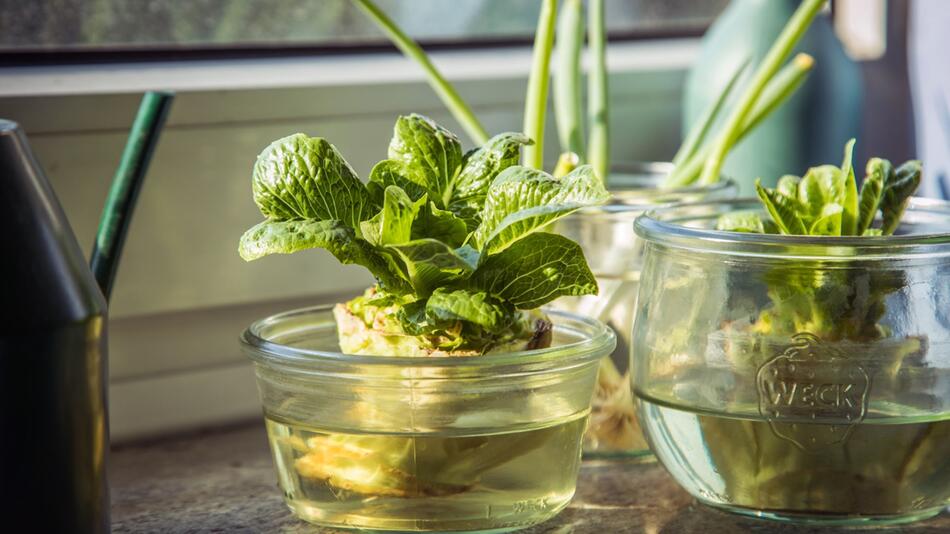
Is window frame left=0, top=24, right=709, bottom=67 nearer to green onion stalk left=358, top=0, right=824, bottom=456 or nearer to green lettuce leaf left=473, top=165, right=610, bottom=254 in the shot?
green onion stalk left=358, top=0, right=824, bottom=456

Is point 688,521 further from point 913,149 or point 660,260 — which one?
point 913,149

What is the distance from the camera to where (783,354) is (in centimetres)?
54

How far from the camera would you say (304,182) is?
1.67 feet

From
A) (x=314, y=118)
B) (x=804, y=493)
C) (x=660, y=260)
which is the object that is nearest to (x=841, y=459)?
(x=804, y=493)

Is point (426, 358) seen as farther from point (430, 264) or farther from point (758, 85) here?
point (758, 85)

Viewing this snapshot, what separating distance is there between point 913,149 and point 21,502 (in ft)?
2.82

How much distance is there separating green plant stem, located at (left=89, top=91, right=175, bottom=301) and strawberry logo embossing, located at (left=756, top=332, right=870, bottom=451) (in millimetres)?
307

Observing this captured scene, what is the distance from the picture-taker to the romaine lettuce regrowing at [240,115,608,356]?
1.62ft

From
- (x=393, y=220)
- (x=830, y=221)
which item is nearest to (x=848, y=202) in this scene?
(x=830, y=221)

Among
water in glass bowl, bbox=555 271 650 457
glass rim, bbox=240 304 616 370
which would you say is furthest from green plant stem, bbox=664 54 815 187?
glass rim, bbox=240 304 616 370

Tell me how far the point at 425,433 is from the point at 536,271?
0.09 m

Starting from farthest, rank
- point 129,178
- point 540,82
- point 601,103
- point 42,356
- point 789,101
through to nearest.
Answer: point 789,101, point 601,103, point 540,82, point 129,178, point 42,356

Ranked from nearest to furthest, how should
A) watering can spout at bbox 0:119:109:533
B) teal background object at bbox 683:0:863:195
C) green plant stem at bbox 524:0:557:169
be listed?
watering can spout at bbox 0:119:109:533, green plant stem at bbox 524:0:557:169, teal background object at bbox 683:0:863:195

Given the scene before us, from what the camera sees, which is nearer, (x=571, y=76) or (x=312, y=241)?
(x=312, y=241)
